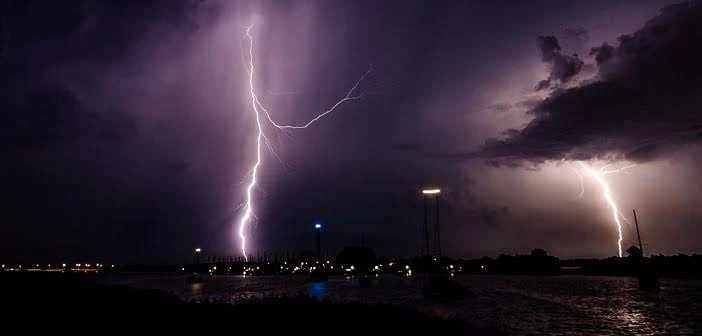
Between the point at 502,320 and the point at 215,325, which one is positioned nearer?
the point at 215,325

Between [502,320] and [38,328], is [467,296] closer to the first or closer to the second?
[502,320]

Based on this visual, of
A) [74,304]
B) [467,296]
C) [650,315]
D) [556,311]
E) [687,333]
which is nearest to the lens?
[74,304]

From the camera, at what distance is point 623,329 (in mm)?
34500

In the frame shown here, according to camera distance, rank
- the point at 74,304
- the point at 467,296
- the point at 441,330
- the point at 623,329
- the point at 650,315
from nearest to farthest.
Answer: the point at 441,330 → the point at 74,304 → the point at 623,329 → the point at 650,315 → the point at 467,296

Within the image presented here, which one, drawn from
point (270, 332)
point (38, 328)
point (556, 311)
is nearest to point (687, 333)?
point (556, 311)

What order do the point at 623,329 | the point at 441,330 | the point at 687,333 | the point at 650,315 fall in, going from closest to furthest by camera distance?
the point at 441,330 < the point at 687,333 < the point at 623,329 < the point at 650,315

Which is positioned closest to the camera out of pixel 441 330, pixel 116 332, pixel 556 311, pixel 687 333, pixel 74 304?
pixel 116 332

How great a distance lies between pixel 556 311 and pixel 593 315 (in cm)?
433

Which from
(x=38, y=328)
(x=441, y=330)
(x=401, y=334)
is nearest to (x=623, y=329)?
(x=441, y=330)

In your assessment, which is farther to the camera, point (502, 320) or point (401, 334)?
point (502, 320)

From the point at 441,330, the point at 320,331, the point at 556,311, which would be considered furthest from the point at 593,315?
the point at 320,331

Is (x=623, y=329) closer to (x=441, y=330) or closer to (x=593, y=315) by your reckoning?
(x=593, y=315)

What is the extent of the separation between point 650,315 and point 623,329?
1332 centimetres

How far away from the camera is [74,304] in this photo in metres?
27.8
